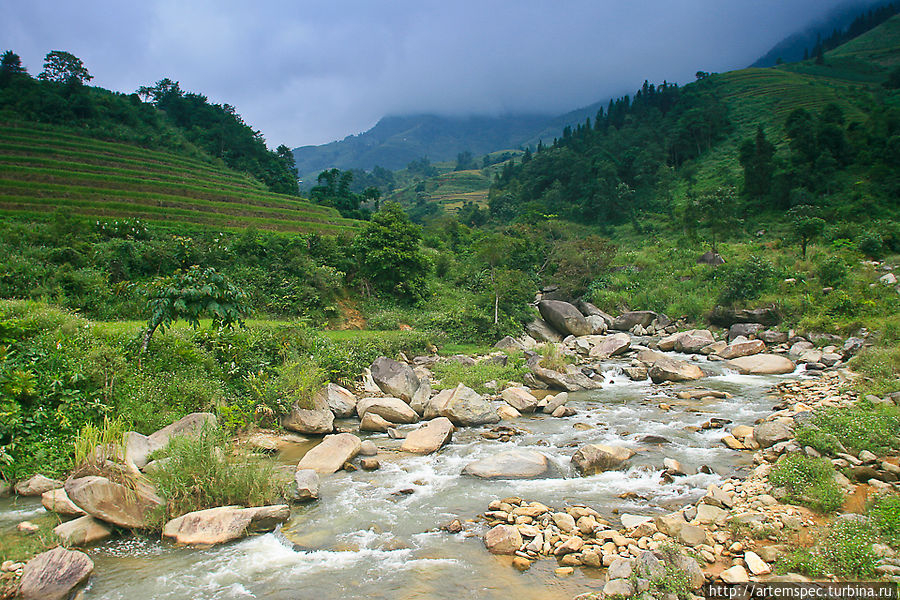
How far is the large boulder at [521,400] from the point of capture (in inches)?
527

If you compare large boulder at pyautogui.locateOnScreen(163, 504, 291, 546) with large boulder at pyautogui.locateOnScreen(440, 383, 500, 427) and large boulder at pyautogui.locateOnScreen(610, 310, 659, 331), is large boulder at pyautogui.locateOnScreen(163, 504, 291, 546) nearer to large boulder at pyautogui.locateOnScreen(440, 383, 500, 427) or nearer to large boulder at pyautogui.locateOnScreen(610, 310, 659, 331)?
large boulder at pyautogui.locateOnScreen(440, 383, 500, 427)

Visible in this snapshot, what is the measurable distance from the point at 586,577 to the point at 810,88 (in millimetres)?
86896

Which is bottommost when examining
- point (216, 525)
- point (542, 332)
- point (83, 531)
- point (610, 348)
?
point (610, 348)

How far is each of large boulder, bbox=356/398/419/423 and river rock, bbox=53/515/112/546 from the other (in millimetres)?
6294

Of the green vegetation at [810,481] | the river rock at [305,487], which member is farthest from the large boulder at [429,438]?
the green vegetation at [810,481]

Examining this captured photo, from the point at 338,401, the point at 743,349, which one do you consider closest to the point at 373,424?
the point at 338,401

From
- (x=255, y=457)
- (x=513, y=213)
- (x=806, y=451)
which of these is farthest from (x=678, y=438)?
(x=513, y=213)

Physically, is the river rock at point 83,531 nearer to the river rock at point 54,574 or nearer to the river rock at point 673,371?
the river rock at point 54,574

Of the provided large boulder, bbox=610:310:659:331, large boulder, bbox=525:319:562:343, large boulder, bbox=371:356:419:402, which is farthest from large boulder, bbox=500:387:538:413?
large boulder, bbox=610:310:659:331

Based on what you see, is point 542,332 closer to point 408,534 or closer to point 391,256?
point 391,256

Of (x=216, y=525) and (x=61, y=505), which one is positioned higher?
(x=61, y=505)

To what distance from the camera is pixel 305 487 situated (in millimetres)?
7566

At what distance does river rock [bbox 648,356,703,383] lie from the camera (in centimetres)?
1662

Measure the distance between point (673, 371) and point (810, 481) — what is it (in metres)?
10.0
